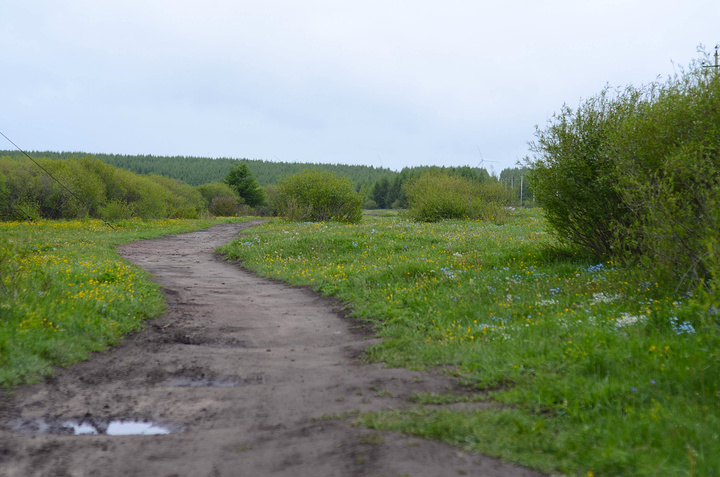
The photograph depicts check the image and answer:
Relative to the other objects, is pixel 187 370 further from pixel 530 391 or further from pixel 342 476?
A: pixel 530 391

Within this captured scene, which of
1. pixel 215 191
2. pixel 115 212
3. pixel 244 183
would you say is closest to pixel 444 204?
pixel 115 212

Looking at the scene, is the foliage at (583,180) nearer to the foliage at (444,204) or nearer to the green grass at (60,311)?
the green grass at (60,311)

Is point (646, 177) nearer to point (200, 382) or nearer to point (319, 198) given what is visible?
point (200, 382)

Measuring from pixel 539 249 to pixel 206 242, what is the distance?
1637 cm

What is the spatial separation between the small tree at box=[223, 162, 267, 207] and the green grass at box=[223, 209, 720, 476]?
71.4m

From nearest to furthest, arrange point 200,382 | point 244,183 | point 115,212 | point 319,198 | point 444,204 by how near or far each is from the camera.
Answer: point 200,382 < point 115,212 < point 444,204 < point 319,198 < point 244,183

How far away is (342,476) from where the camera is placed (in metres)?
3.03

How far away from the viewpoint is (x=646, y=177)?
7754 millimetres

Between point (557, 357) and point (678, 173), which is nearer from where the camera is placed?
point (557, 357)

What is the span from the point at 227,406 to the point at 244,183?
77567 millimetres

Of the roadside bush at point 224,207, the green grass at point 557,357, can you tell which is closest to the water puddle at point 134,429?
the green grass at point 557,357

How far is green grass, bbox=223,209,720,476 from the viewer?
328 centimetres

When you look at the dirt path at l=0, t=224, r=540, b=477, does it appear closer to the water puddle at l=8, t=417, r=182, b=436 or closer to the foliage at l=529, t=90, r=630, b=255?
the water puddle at l=8, t=417, r=182, b=436

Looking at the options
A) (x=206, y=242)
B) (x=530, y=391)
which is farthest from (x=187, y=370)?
(x=206, y=242)
